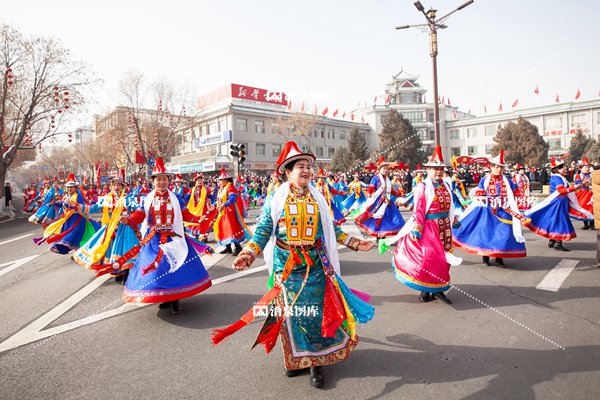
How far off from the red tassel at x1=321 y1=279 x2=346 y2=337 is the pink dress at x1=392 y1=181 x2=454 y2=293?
2067 mm

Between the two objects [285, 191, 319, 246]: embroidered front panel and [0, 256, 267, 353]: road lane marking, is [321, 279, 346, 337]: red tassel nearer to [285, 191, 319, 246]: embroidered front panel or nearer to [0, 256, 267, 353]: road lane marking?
[285, 191, 319, 246]: embroidered front panel

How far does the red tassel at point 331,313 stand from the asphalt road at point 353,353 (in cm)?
46

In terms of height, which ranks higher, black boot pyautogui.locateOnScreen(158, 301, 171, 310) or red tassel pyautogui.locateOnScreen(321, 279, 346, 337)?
red tassel pyautogui.locateOnScreen(321, 279, 346, 337)

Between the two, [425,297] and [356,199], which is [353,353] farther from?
[356,199]

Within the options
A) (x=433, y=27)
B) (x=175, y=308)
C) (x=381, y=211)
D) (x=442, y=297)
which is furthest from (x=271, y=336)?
(x=433, y=27)

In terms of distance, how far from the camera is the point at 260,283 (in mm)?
6375

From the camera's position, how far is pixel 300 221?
11.1 feet

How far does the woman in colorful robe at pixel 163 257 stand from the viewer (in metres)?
4.68

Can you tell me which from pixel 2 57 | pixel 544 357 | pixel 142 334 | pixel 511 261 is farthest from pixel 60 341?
pixel 2 57

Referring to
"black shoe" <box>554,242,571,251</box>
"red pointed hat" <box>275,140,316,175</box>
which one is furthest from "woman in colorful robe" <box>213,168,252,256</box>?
"black shoe" <box>554,242,571,251</box>

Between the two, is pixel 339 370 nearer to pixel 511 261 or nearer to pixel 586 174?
Result: pixel 511 261

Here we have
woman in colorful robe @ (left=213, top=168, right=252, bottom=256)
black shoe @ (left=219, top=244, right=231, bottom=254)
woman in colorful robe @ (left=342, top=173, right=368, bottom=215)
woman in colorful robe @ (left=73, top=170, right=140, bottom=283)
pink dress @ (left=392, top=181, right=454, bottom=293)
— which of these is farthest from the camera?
woman in colorful robe @ (left=342, top=173, right=368, bottom=215)

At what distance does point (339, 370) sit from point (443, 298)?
2.31 m

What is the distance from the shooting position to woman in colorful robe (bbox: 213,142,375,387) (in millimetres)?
3270
